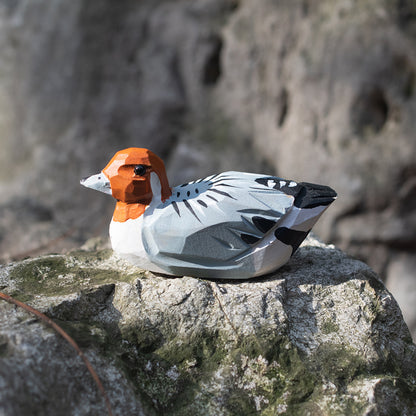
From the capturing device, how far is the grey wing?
1466 millimetres

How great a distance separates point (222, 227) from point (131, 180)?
32 cm

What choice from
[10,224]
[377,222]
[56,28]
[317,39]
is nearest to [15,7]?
[56,28]

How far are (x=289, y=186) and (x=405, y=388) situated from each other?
675 mm

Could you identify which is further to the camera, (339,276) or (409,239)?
(409,239)

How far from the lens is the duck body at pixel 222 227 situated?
1470 mm

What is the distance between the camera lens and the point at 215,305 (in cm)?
141

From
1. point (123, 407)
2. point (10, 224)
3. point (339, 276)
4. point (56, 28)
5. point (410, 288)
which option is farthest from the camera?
point (56, 28)

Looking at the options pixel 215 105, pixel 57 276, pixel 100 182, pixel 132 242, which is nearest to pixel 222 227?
pixel 132 242

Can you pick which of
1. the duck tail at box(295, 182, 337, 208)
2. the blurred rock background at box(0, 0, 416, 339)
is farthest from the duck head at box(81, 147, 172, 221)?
the blurred rock background at box(0, 0, 416, 339)

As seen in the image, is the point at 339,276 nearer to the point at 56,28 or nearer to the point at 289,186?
the point at 289,186

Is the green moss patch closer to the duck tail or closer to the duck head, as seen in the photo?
the duck head

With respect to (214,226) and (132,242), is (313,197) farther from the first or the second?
(132,242)

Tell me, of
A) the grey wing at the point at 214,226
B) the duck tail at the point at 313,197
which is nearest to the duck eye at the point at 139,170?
the grey wing at the point at 214,226

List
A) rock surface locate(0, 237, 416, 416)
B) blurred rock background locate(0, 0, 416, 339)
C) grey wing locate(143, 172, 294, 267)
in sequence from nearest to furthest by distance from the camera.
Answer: rock surface locate(0, 237, 416, 416) → grey wing locate(143, 172, 294, 267) → blurred rock background locate(0, 0, 416, 339)
